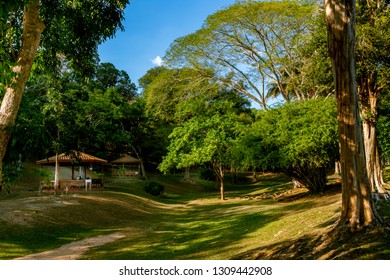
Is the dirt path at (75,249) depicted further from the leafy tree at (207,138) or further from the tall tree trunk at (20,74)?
the leafy tree at (207,138)

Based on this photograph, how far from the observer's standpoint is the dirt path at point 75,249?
10.1 meters

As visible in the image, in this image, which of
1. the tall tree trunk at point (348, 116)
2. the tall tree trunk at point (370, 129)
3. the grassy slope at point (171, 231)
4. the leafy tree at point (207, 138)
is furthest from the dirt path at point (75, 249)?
the leafy tree at point (207, 138)

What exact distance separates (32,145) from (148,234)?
967 centimetres

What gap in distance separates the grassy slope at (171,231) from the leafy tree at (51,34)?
5.06 metres

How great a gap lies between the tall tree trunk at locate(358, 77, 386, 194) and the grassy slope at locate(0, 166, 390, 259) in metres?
1.77

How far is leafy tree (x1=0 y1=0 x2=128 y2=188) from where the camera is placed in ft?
19.2

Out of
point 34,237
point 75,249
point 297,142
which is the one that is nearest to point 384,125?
point 297,142

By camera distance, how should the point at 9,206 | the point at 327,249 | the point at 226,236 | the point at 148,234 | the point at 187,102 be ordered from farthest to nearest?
the point at 187,102 → the point at 9,206 → the point at 148,234 → the point at 226,236 → the point at 327,249

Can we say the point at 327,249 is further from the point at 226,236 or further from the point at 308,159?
the point at 308,159

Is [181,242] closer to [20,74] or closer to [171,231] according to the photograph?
[171,231]

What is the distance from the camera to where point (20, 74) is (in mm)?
5949
